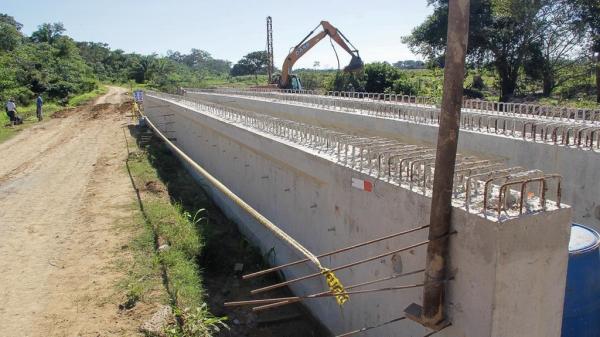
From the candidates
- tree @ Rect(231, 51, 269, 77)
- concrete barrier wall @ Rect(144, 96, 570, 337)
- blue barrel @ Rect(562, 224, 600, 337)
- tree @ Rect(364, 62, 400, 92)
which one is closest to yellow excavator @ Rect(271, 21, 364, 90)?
tree @ Rect(364, 62, 400, 92)

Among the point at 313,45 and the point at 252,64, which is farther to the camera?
the point at 252,64

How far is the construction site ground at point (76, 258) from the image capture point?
6.69 meters

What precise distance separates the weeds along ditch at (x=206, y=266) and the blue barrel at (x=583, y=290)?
11.4ft

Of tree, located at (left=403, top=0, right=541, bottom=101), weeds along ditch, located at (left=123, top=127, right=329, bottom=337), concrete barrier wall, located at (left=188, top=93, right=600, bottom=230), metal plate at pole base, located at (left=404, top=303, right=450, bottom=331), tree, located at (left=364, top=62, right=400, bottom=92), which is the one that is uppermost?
tree, located at (left=403, top=0, right=541, bottom=101)

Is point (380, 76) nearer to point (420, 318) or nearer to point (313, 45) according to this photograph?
point (313, 45)

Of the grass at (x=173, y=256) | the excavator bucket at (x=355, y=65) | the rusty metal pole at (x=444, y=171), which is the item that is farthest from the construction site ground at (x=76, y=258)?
the excavator bucket at (x=355, y=65)

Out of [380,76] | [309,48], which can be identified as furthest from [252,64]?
[309,48]

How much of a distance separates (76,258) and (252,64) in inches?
4163

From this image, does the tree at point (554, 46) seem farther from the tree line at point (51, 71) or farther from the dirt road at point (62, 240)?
the tree line at point (51, 71)

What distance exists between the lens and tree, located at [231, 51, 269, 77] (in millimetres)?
109125

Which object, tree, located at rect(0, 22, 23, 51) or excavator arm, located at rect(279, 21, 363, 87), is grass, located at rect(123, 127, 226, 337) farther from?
tree, located at rect(0, 22, 23, 51)

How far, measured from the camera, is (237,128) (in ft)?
35.2

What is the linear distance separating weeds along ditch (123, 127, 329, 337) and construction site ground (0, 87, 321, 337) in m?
0.03

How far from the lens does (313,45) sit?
29.7 m
